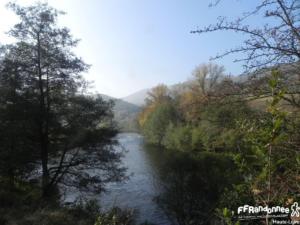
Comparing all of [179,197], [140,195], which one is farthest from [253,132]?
[140,195]

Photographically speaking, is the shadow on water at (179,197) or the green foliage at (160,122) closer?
the shadow on water at (179,197)

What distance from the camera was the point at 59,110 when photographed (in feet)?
38.4

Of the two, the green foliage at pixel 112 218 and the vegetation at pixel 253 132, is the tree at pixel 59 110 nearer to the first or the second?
the green foliage at pixel 112 218

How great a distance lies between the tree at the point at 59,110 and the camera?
435 inches

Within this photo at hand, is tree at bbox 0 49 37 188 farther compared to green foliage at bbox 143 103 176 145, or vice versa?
green foliage at bbox 143 103 176 145

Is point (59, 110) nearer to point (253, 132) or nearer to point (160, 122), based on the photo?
point (253, 132)

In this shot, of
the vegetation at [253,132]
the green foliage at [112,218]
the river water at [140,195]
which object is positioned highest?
the vegetation at [253,132]

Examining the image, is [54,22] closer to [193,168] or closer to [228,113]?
[228,113]

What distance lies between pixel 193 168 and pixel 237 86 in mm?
14828

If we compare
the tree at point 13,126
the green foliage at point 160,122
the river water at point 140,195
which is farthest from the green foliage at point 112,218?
the green foliage at point 160,122

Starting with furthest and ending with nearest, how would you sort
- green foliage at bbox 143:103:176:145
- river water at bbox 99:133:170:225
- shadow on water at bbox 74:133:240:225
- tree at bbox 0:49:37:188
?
green foliage at bbox 143:103:176:145, river water at bbox 99:133:170:225, shadow on water at bbox 74:133:240:225, tree at bbox 0:49:37:188

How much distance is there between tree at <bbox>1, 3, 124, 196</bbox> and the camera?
1105 cm

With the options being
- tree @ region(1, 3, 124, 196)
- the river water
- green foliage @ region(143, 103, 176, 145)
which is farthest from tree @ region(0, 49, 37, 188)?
green foliage @ region(143, 103, 176, 145)

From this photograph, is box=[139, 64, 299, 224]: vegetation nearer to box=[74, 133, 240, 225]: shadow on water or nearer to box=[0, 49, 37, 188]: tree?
box=[74, 133, 240, 225]: shadow on water
